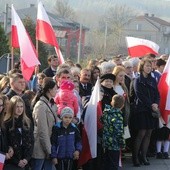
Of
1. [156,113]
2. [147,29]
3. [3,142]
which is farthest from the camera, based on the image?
[147,29]

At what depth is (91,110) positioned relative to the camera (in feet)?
24.7

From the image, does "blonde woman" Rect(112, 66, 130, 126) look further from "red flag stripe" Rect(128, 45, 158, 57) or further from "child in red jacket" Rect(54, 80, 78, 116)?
"red flag stripe" Rect(128, 45, 158, 57)

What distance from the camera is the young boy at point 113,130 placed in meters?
7.45

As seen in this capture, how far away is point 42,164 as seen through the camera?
22.5 feet

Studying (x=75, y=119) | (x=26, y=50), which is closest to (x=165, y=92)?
(x=75, y=119)

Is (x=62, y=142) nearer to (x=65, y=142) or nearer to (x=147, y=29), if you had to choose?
(x=65, y=142)

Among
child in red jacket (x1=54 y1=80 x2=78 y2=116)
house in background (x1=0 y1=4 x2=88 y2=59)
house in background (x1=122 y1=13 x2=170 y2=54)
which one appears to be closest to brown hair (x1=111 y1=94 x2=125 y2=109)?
child in red jacket (x1=54 y1=80 x2=78 y2=116)

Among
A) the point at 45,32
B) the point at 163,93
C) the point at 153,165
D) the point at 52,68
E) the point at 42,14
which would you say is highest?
the point at 42,14

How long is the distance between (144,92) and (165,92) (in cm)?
71

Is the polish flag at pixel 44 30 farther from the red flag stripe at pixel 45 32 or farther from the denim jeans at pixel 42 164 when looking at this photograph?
the denim jeans at pixel 42 164

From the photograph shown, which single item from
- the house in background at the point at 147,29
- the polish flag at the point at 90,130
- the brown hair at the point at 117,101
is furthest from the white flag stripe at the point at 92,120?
the house in background at the point at 147,29

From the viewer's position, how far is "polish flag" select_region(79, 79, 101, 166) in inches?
294

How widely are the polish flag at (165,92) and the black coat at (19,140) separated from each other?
11.1ft

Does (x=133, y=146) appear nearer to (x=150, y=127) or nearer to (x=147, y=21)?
(x=150, y=127)
